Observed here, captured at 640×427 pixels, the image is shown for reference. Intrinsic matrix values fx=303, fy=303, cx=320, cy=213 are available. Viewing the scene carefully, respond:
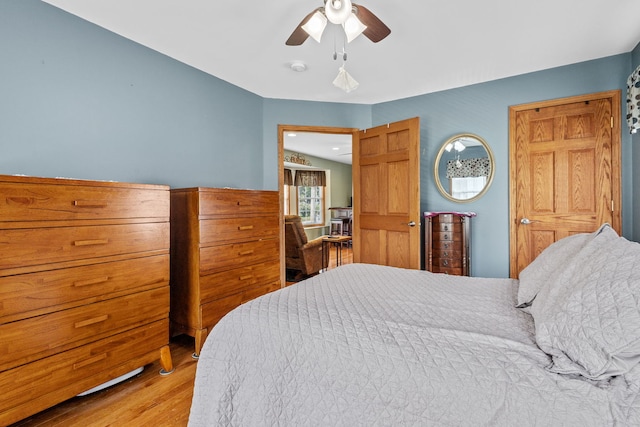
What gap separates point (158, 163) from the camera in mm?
2584

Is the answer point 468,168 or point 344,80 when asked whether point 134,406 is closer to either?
point 344,80

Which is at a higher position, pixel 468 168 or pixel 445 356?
pixel 468 168

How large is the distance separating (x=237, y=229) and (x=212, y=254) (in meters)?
0.31

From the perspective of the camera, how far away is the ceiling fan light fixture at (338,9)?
159cm

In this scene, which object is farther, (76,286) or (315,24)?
(315,24)

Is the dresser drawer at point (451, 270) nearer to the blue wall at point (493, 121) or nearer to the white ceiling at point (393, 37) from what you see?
the blue wall at point (493, 121)

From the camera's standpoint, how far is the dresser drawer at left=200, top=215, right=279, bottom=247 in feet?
7.63

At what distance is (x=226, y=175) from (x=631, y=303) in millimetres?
3105

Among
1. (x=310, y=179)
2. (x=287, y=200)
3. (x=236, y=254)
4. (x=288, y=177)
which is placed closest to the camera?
(x=236, y=254)

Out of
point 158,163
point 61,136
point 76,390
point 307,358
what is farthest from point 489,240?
point 61,136


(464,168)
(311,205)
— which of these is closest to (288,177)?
(311,205)

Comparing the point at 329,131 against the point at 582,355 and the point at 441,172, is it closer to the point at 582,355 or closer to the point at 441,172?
the point at 441,172

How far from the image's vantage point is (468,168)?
11.3 ft

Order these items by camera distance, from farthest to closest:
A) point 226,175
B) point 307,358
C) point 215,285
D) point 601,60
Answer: point 226,175
point 601,60
point 215,285
point 307,358
